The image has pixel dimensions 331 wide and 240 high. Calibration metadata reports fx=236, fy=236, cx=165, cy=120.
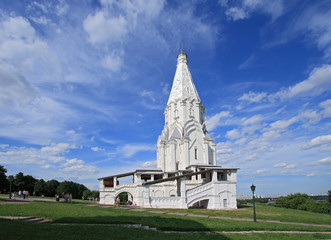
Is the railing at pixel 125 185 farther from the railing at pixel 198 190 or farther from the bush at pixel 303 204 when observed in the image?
the bush at pixel 303 204

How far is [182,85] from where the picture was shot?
1758 inches

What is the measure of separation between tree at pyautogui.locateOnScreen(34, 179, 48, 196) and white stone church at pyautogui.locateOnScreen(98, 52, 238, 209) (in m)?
22.6

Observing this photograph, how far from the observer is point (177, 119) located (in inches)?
1674

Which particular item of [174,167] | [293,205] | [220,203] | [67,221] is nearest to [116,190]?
[174,167]

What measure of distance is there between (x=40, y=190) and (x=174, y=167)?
3587 cm

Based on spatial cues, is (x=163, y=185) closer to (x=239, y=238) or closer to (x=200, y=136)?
(x=200, y=136)

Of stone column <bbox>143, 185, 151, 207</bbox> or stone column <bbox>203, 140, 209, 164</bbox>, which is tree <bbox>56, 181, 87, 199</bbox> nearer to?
stone column <bbox>203, 140, 209, 164</bbox>

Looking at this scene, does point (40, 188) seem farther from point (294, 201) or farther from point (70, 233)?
point (294, 201)

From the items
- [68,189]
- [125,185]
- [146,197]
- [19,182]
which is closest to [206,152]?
[125,185]

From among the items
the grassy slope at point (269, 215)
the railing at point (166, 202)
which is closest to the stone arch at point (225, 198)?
the grassy slope at point (269, 215)

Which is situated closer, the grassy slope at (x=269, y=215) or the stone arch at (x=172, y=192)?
the grassy slope at (x=269, y=215)

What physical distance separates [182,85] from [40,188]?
40883 millimetres

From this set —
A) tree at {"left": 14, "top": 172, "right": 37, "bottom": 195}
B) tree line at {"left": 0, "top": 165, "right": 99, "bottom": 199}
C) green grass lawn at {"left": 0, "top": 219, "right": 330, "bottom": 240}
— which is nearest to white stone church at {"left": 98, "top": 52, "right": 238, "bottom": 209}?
green grass lawn at {"left": 0, "top": 219, "right": 330, "bottom": 240}

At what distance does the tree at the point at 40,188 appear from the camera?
2154 inches
